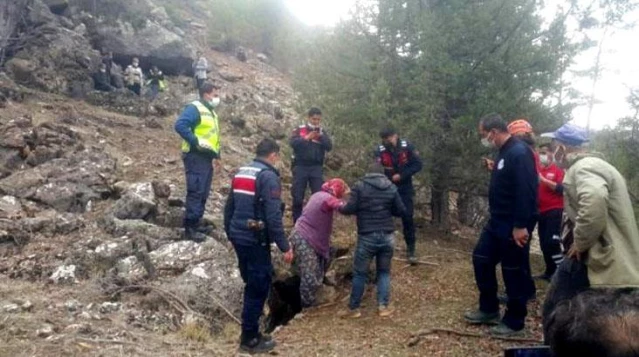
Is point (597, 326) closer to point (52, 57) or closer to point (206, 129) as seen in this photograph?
point (206, 129)

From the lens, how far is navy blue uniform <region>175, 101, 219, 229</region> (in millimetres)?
7422

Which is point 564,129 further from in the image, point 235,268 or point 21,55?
point 21,55

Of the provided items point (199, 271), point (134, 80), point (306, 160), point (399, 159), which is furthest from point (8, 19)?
point (399, 159)

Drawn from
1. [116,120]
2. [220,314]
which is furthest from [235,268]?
[116,120]

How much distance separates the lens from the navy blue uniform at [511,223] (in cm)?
525

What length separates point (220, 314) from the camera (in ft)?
22.3

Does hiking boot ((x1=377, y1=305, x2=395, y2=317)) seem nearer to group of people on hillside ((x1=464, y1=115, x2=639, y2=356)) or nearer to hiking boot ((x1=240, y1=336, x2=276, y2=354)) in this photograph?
group of people on hillside ((x1=464, y1=115, x2=639, y2=356))

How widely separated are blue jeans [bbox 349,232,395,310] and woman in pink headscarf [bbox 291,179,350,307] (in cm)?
70

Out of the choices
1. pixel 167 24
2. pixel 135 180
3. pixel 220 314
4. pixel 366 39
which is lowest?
pixel 220 314

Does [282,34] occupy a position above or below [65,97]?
above

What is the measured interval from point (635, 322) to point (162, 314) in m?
5.70

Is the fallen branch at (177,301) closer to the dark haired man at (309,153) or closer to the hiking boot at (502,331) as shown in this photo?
the dark haired man at (309,153)

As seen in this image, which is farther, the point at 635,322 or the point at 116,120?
the point at 116,120

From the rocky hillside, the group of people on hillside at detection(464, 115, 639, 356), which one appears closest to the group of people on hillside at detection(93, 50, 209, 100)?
the rocky hillside
